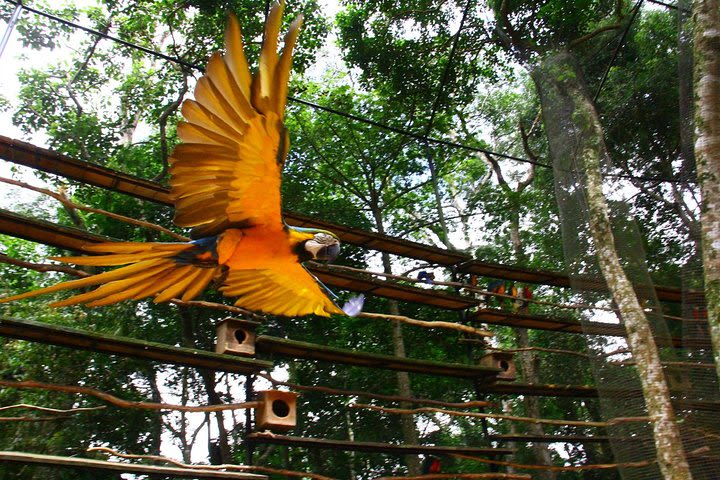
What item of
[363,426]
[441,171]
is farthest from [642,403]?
A: [441,171]

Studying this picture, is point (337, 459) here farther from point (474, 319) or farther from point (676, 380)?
point (676, 380)

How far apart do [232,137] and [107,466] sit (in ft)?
6.10

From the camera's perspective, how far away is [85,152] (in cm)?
704

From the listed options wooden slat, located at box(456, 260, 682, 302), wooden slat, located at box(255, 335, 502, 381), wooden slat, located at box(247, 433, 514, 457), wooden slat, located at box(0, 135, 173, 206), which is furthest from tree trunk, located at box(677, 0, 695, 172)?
wooden slat, located at box(0, 135, 173, 206)

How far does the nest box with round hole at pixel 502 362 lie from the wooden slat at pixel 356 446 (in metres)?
0.61

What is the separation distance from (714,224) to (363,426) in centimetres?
519

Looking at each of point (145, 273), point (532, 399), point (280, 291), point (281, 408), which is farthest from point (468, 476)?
point (532, 399)

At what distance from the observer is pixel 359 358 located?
3.93 meters

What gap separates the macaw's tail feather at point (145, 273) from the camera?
1794mm

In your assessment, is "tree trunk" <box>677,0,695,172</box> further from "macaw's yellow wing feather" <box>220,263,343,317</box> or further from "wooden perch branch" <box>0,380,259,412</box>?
"wooden perch branch" <box>0,380,259,412</box>

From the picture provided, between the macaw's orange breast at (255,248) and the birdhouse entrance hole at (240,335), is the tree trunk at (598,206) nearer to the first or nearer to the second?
the birdhouse entrance hole at (240,335)

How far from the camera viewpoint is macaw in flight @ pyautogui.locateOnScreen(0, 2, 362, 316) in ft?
5.70

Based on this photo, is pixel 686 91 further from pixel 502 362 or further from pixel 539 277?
pixel 502 362

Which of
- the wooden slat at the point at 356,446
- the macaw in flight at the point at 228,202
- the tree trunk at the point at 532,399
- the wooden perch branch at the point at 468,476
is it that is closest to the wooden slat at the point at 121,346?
the wooden slat at the point at 356,446
